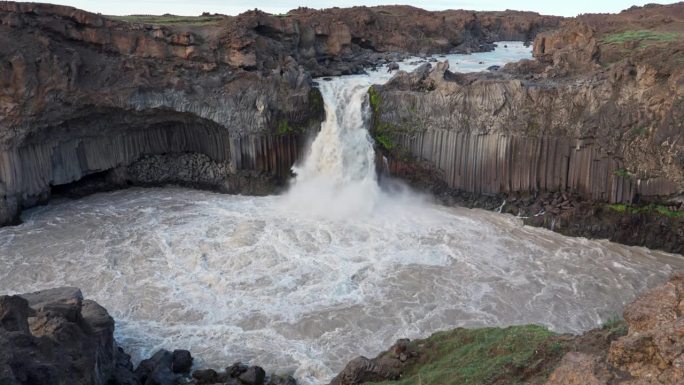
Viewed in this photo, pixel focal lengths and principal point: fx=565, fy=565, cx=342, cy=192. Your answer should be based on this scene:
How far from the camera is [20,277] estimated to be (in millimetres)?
21438

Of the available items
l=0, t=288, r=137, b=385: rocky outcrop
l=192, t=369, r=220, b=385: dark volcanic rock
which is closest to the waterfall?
l=192, t=369, r=220, b=385: dark volcanic rock

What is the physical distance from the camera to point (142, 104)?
29250mm

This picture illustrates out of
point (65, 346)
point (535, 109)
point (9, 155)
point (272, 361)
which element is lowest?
point (272, 361)

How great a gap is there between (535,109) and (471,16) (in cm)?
4085

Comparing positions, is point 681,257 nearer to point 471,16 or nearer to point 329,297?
point 329,297

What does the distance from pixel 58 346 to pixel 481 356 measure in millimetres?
9319

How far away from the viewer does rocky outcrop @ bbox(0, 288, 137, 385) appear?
A: 11.1 meters

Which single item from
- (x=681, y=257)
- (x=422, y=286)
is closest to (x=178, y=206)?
(x=422, y=286)

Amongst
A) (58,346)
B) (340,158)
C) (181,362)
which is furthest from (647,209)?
(58,346)

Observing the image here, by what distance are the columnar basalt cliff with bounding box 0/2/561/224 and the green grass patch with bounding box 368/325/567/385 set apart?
18.5 metres

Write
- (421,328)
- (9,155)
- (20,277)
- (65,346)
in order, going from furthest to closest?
1. (9,155)
2. (20,277)
3. (421,328)
4. (65,346)

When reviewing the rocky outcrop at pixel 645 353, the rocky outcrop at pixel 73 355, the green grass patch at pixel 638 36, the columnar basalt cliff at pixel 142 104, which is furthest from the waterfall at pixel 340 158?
the rocky outcrop at pixel 645 353

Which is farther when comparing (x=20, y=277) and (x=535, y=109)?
(x=535, y=109)

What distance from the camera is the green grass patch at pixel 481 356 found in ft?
33.1
